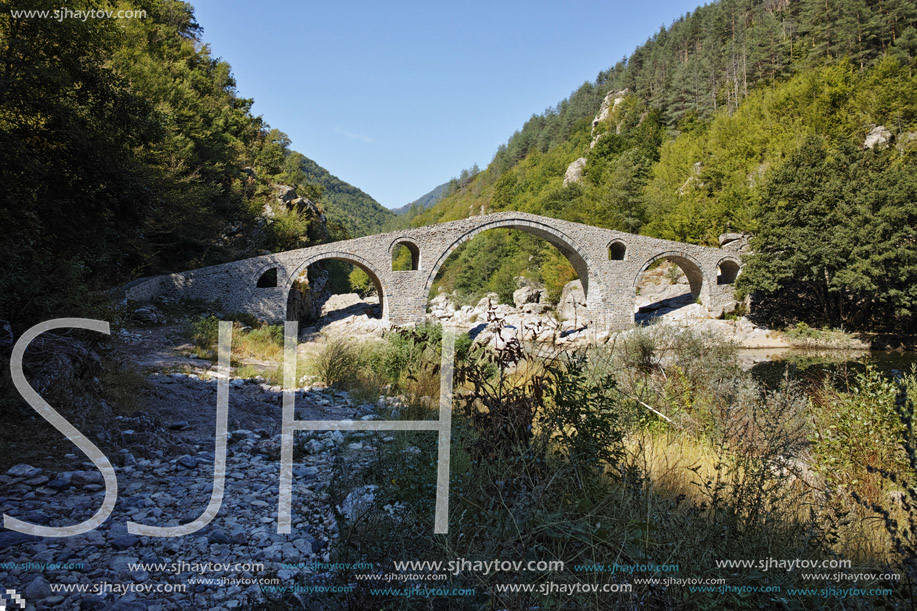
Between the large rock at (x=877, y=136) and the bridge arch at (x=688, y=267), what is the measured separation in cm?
1232

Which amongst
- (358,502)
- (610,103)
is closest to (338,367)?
(358,502)

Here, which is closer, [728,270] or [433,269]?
[433,269]

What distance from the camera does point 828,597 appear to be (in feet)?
4.96

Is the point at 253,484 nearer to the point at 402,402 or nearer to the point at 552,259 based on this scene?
the point at 402,402

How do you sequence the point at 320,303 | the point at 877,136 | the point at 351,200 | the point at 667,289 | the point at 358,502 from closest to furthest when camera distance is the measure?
1. the point at 358,502
2. the point at 320,303
3. the point at 877,136
4. the point at 667,289
5. the point at 351,200

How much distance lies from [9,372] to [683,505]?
4630 mm

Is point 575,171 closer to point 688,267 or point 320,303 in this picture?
point 688,267

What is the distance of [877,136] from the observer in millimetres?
25250

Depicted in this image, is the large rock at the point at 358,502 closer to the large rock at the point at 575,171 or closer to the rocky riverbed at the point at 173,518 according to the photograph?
the rocky riverbed at the point at 173,518

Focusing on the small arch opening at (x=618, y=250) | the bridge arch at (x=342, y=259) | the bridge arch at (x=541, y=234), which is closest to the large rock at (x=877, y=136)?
the small arch opening at (x=618, y=250)

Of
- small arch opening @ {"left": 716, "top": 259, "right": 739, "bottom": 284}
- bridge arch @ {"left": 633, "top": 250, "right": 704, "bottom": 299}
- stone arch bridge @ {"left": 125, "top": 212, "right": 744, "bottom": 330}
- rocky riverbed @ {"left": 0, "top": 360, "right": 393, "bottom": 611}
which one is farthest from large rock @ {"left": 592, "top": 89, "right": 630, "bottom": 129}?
rocky riverbed @ {"left": 0, "top": 360, "right": 393, "bottom": 611}

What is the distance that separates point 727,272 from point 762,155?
11.5 m

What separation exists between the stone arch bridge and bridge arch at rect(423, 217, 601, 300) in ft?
0.16

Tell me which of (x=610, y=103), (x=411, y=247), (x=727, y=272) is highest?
(x=610, y=103)
